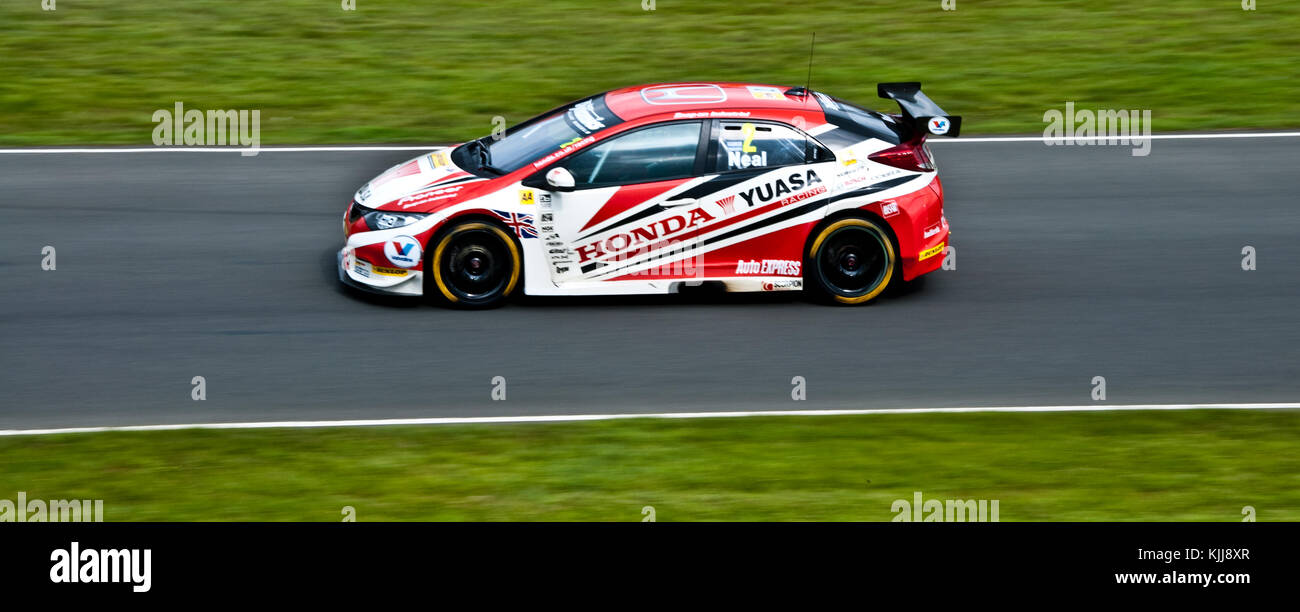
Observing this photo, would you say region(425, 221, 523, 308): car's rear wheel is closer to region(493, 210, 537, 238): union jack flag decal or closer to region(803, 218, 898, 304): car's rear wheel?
region(493, 210, 537, 238): union jack flag decal

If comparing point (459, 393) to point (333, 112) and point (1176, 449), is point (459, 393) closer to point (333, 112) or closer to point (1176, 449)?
point (1176, 449)

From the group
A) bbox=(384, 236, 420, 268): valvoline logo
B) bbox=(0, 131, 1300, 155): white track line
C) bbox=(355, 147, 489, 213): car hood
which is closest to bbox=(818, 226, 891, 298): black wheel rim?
bbox=(355, 147, 489, 213): car hood

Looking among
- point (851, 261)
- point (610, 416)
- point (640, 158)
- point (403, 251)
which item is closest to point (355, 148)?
point (403, 251)

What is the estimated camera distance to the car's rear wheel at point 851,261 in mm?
10844

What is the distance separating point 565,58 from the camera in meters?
17.7

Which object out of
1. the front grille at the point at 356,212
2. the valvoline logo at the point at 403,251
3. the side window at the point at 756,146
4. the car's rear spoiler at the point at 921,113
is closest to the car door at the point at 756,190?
the side window at the point at 756,146

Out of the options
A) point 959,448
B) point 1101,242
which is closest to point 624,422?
point 959,448

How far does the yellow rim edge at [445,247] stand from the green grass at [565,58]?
457cm

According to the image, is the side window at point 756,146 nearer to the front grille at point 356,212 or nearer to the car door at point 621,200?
the car door at point 621,200

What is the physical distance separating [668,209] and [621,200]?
333 millimetres

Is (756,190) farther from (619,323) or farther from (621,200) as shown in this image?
→ (619,323)

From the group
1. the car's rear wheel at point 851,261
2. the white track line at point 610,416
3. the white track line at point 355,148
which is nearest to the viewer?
the white track line at point 610,416

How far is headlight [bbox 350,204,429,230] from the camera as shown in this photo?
34.6ft

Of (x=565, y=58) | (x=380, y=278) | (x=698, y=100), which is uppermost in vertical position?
(x=565, y=58)
